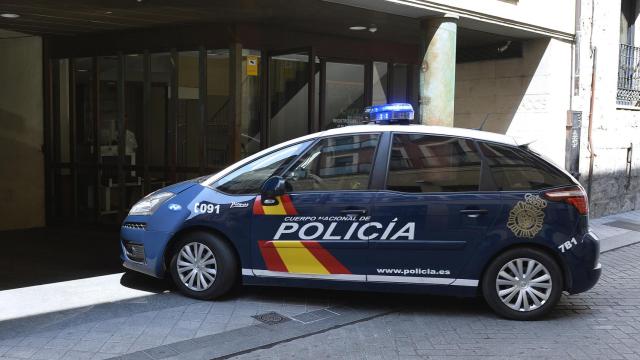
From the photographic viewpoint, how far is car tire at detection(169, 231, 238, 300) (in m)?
5.66

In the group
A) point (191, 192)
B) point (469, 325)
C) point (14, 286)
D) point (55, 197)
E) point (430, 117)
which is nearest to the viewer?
point (469, 325)

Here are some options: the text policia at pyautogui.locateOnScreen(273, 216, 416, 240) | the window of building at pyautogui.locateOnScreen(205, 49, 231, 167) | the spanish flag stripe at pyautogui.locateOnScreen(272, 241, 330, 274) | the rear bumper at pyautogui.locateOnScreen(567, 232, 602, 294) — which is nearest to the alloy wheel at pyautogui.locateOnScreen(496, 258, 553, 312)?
the rear bumper at pyautogui.locateOnScreen(567, 232, 602, 294)

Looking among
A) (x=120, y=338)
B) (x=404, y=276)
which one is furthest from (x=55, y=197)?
(x=404, y=276)

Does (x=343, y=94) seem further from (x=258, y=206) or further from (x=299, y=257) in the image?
(x=299, y=257)

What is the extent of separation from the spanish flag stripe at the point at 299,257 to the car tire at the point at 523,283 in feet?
4.86

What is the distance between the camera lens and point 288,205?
5.54 metres

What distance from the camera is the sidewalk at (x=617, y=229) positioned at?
9.36 metres

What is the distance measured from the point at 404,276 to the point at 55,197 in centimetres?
743

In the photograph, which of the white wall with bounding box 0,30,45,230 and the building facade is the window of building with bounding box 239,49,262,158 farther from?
the white wall with bounding box 0,30,45,230

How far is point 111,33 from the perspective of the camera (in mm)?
10078

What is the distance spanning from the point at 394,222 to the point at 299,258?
0.91 metres

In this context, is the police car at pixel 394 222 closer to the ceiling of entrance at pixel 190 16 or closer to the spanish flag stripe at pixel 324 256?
the spanish flag stripe at pixel 324 256

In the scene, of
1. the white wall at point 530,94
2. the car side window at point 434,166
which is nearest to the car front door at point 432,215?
the car side window at point 434,166

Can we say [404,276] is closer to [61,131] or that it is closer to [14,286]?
[14,286]
